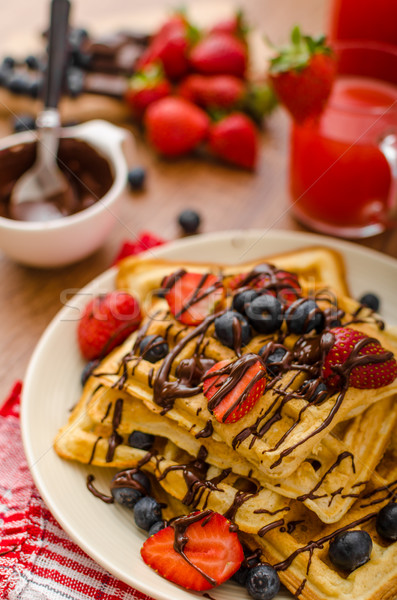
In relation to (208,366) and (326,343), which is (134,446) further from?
(326,343)

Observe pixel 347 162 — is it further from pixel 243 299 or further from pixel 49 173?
pixel 49 173

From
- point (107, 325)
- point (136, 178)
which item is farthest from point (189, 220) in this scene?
point (107, 325)

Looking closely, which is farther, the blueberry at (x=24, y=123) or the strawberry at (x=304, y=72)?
the blueberry at (x=24, y=123)

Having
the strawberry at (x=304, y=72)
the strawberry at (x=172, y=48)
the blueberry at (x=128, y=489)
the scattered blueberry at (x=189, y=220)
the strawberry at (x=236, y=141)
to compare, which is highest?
the strawberry at (x=304, y=72)

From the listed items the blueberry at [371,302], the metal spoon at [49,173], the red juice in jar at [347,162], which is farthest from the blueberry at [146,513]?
the red juice in jar at [347,162]

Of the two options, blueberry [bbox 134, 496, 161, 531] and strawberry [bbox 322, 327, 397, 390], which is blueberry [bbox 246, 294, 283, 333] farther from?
blueberry [bbox 134, 496, 161, 531]

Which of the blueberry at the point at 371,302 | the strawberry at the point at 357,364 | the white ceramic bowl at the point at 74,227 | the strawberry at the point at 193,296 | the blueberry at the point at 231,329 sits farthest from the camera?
the white ceramic bowl at the point at 74,227

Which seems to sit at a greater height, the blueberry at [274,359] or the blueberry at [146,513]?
the blueberry at [274,359]

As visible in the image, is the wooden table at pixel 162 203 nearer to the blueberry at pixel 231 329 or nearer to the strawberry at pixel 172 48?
the strawberry at pixel 172 48
